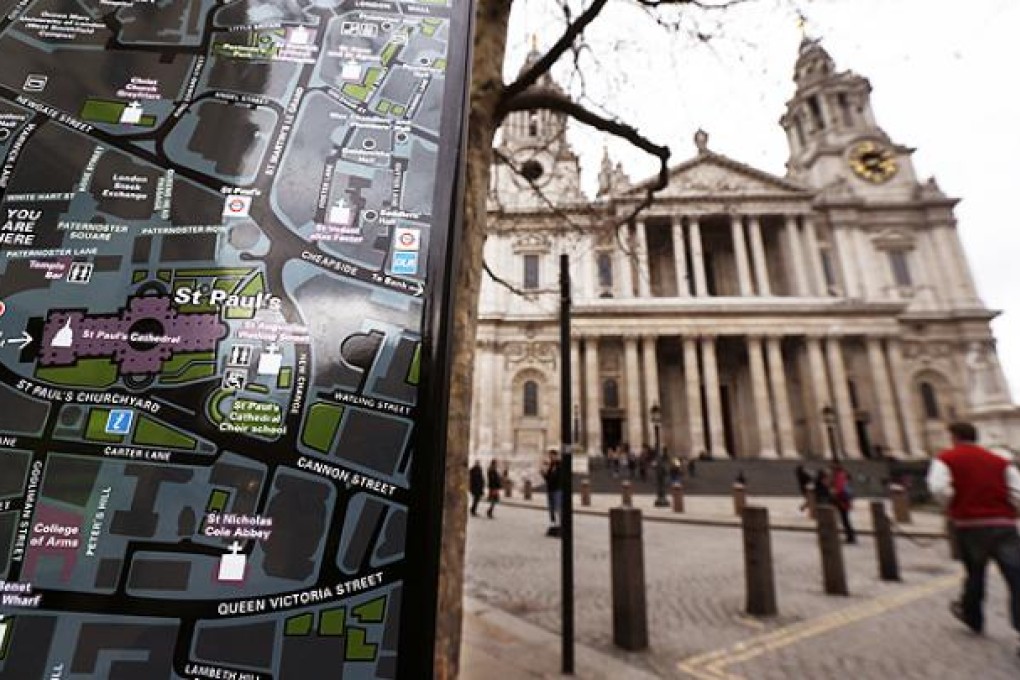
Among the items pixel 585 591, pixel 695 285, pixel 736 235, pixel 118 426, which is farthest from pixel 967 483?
pixel 736 235

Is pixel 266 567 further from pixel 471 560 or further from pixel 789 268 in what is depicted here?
pixel 789 268

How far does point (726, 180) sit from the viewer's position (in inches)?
1542

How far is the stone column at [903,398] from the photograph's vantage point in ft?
104

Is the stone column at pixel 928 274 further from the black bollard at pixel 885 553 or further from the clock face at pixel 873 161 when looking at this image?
the black bollard at pixel 885 553

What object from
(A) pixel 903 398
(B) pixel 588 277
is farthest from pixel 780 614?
(A) pixel 903 398

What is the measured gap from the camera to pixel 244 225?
1445 mm

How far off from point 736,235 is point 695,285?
534cm

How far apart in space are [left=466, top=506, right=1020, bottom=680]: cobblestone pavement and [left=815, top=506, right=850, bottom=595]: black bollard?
8.2 inches

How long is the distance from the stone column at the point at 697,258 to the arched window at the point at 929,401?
1740cm

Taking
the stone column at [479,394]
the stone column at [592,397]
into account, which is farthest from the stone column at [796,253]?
the stone column at [479,394]

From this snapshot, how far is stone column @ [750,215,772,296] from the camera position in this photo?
36.0m

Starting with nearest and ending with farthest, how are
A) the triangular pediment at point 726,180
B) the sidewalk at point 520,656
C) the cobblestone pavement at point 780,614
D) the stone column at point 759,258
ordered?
the sidewalk at point 520,656 < the cobblestone pavement at point 780,614 < the stone column at point 759,258 < the triangular pediment at point 726,180

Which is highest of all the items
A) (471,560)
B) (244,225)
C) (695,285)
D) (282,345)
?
(695,285)

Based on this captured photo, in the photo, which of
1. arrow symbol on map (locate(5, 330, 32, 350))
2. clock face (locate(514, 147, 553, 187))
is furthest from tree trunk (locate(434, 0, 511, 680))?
clock face (locate(514, 147, 553, 187))
